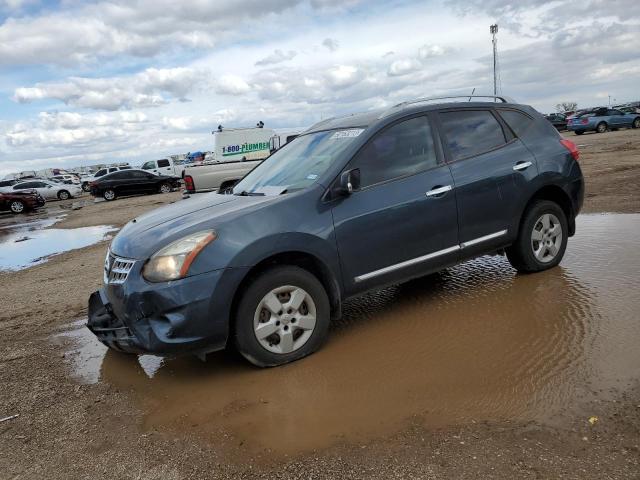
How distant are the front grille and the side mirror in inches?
62.2

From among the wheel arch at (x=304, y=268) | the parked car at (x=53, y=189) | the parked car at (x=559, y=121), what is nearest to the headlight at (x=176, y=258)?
the wheel arch at (x=304, y=268)

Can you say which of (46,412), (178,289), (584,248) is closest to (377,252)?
(178,289)

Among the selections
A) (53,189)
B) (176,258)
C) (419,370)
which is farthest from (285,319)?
(53,189)

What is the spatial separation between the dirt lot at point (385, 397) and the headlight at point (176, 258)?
0.85 meters

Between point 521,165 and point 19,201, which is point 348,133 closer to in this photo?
point 521,165

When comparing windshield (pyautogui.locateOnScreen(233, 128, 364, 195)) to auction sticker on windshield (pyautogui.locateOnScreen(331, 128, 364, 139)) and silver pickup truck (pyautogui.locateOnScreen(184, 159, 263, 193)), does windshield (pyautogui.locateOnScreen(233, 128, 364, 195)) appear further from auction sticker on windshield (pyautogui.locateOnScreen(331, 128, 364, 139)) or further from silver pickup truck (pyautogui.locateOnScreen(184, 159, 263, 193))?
silver pickup truck (pyautogui.locateOnScreen(184, 159, 263, 193))

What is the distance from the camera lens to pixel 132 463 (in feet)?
9.65

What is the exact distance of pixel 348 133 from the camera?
4.62 metres

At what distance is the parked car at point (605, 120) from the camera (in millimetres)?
34062

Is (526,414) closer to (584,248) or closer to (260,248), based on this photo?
(260,248)

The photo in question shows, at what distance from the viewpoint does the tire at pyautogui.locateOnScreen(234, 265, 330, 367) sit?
3707mm

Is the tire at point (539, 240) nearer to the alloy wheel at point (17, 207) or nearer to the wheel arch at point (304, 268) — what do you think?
the wheel arch at point (304, 268)

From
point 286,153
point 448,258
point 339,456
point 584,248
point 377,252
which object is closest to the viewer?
point 339,456

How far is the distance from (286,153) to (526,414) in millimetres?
3247
